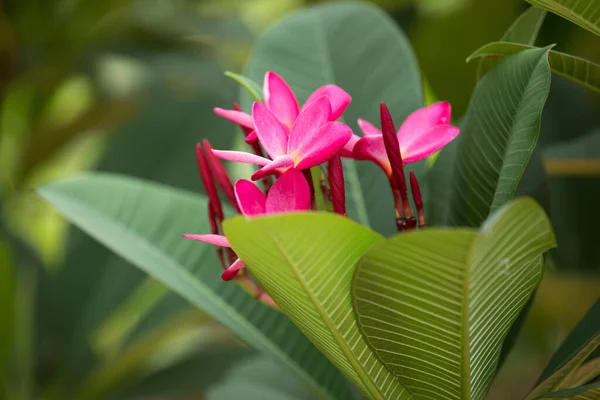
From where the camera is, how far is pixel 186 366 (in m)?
0.97

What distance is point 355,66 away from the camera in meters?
0.58

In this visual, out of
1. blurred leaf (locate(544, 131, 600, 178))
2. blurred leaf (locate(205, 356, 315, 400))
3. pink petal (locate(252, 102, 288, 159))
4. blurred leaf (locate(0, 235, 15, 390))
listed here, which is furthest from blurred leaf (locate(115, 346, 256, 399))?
pink petal (locate(252, 102, 288, 159))

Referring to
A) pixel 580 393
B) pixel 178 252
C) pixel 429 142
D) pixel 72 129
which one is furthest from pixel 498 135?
pixel 72 129

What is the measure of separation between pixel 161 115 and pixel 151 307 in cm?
29

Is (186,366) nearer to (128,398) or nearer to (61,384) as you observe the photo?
(128,398)

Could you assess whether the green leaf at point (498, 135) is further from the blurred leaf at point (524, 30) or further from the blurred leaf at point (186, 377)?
the blurred leaf at point (186, 377)

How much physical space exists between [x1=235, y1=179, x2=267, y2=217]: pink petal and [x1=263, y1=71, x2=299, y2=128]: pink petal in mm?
76

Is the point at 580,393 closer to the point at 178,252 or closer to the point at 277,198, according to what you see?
the point at 277,198

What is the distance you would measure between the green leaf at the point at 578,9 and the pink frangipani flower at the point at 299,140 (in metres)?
0.12

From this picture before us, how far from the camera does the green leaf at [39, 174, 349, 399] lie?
0.48 meters

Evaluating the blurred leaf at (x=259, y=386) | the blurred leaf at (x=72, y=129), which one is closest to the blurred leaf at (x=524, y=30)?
the blurred leaf at (x=259, y=386)

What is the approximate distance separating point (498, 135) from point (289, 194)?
132 millimetres

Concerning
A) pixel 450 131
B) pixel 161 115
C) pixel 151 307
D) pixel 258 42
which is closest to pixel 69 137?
pixel 161 115

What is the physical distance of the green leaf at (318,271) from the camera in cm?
28
